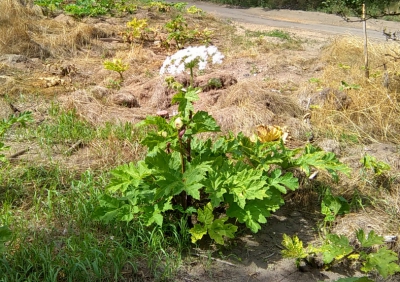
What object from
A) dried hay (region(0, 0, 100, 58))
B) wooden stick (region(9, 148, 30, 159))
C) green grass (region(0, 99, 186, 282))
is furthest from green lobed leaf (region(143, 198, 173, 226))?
dried hay (region(0, 0, 100, 58))

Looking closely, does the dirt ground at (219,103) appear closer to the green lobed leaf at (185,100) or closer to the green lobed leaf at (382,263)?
the green lobed leaf at (382,263)

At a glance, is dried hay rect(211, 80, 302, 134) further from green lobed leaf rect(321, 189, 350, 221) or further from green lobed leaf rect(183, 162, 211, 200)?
green lobed leaf rect(183, 162, 211, 200)

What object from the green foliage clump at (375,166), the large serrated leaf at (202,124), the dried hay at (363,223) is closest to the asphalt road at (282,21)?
the green foliage clump at (375,166)

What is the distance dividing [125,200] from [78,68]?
4736mm

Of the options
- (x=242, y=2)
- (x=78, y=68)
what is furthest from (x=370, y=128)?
(x=242, y=2)

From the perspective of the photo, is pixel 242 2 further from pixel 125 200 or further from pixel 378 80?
pixel 125 200

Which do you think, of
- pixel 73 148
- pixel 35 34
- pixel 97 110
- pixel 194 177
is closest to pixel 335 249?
pixel 194 177

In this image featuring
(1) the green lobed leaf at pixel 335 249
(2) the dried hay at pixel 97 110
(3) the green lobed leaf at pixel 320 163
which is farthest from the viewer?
(2) the dried hay at pixel 97 110

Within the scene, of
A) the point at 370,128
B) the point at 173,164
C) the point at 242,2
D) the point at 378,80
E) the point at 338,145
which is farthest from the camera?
the point at 242,2

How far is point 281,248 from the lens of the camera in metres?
3.27

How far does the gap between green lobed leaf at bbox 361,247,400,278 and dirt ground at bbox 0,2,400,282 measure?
19 cm

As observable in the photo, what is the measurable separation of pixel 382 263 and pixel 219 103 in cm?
322

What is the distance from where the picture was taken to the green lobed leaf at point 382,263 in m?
2.82

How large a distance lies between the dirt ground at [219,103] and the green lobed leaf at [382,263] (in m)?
0.19
